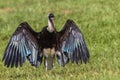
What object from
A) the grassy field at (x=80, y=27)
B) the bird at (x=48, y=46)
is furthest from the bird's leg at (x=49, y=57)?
the grassy field at (x=80, y=27)

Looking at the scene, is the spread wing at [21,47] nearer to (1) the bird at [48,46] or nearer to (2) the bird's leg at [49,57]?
(1) the bird at [48,46]

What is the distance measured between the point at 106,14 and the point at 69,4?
360 cm

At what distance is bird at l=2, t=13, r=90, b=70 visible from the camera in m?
9.71

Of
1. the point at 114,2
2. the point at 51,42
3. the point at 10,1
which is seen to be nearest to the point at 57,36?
the point at 51,42

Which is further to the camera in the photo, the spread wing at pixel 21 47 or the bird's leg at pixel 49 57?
the bird's leg at pixel 49 57

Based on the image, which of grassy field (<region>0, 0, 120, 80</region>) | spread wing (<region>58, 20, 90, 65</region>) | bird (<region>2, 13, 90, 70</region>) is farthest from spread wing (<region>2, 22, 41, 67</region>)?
spread wing (<region>58, 20, 90, 65</region>)

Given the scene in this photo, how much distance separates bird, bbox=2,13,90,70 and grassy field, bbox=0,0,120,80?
10.6 inches

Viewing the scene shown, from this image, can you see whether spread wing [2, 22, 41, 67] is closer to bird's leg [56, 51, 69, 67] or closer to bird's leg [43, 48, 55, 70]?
bird's leg [43, 48, 55, 70]

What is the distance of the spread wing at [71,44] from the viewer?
32.5 feet

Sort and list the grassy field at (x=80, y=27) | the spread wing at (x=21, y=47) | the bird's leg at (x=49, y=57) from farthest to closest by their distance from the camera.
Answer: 1. the bird's leg at (x=49, y=57)
2. the grassy field at (x=80, y=27)
3. the spread wing at (x=21, y=47)

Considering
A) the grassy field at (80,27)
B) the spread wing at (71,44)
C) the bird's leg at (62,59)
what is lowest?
the grassy field at (80,27)

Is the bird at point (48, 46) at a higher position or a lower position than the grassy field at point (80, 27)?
higher

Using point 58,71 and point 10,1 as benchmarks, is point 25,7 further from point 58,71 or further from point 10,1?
point 58,71

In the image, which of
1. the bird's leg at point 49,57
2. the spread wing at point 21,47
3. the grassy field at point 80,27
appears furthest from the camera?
the bird's leg at point 49,57
